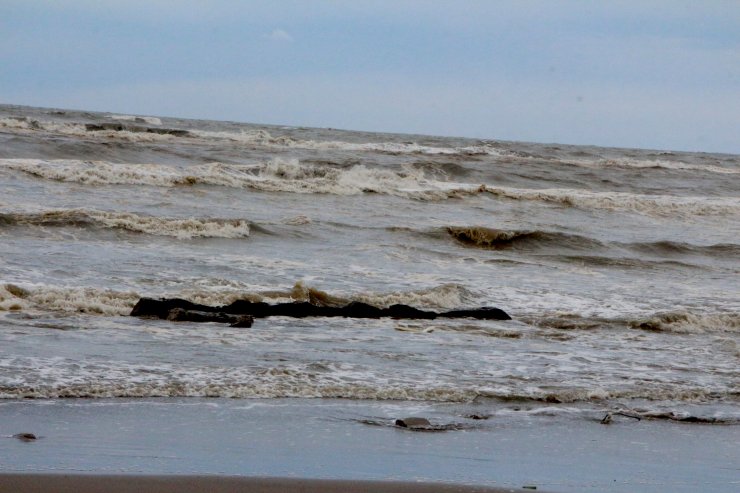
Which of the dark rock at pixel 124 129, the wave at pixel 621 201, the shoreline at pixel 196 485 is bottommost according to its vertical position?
the shoreline at pixel 196 485

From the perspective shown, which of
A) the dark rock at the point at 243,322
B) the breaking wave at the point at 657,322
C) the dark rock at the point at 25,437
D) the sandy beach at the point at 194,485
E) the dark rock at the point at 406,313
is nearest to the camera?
the sandy beach at the point at 194,485

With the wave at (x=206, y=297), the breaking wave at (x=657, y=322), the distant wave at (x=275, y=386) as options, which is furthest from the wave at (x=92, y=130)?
the distant wave at (x=275, y=386)

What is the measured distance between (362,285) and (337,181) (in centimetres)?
1254

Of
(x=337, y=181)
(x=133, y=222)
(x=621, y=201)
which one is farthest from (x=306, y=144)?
(x=133, y=222)

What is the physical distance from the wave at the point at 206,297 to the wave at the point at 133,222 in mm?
4098

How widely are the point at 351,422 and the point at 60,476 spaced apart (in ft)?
6.68

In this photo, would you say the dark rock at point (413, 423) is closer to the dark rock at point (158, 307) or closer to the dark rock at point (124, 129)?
the dark rock at point (158, 307)

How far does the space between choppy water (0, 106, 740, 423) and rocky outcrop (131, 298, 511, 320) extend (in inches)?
8.3

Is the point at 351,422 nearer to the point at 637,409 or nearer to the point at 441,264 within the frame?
the point at 637,409

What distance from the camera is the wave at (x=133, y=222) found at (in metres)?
14.5

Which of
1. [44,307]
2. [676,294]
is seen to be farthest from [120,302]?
[676,294]

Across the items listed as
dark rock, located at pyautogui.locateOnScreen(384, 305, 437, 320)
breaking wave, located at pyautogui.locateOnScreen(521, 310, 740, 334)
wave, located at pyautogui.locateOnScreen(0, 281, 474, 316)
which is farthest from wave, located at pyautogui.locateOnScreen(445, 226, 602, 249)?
dark rock, located at pyautogui.locateOnScreen(384, 305, 437, 320)

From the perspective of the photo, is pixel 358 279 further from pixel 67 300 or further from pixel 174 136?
pixel 174 136

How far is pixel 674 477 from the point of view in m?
5.21
